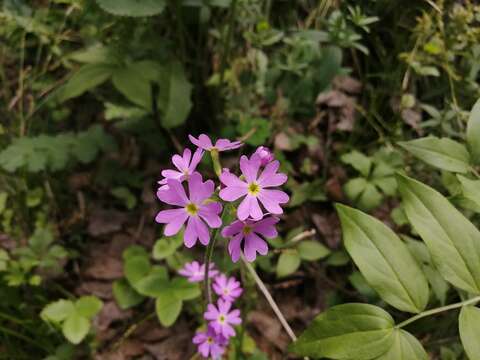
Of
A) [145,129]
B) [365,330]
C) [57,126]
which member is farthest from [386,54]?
[57,126]

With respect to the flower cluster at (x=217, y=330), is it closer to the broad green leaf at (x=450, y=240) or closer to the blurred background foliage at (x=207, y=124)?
the blurred background foliage at (x=207, y=124)

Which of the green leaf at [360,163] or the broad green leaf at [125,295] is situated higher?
the green leaf at [360,163]

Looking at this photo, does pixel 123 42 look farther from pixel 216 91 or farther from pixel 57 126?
pixel 57 126

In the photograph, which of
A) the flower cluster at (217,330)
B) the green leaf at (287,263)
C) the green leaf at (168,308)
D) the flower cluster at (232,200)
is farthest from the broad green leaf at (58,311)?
the flower cluster at (232,200)

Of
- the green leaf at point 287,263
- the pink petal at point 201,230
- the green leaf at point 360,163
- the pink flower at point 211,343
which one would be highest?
the pink petal at point 201,230

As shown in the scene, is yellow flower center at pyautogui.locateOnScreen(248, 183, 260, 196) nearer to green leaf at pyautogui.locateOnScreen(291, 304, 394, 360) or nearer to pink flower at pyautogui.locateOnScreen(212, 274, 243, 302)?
green leaf at pyautogui.locateOnScreen(291, 304, 394, 360)

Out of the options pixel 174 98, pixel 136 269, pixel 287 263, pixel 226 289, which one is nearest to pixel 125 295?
pixel 136 269

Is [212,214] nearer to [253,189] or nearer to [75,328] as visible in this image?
[253,189]
